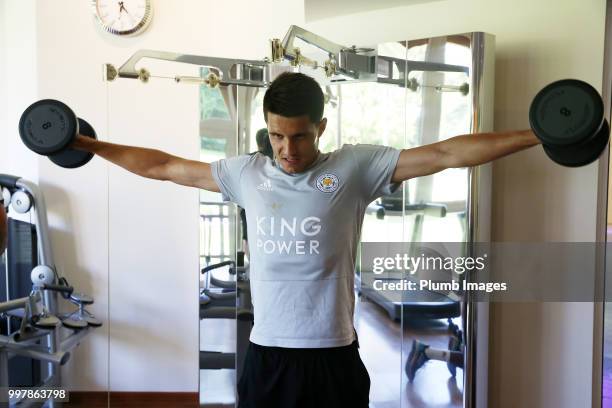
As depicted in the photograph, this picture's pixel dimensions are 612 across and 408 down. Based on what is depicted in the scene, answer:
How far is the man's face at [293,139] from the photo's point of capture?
3.67ft

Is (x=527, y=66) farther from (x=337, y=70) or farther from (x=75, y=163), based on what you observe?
(x=75, y=163)

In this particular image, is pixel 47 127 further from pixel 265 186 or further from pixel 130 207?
pixel 130 207

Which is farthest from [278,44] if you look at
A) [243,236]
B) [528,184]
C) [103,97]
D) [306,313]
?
[103,97]

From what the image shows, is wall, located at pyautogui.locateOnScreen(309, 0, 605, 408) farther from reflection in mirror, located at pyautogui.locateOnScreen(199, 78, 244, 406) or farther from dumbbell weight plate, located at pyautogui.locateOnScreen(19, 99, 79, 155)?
dumbbell weight plate, located at pyautogui.locateOnScreen(19, 99, 79, 155)

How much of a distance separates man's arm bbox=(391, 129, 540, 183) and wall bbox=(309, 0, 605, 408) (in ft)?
2.99

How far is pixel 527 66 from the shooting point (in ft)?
6.23

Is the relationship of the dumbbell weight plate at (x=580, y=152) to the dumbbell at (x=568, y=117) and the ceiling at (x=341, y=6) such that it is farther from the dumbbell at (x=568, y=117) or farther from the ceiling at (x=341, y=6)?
the ceiling at (x=341, y=6)

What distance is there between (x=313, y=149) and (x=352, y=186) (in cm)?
A: 12

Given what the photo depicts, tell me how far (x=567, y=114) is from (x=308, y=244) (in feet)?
1.84

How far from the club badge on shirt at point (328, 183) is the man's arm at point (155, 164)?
0.28 m

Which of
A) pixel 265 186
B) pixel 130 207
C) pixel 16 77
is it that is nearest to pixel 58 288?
pixel 130 207

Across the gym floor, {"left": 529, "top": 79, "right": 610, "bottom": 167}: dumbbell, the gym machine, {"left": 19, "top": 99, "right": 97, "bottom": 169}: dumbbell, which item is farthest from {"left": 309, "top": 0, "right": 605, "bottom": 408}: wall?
the gym machine

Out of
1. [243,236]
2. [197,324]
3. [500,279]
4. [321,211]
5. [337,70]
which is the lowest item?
[197,324]

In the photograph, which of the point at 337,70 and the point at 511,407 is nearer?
the point at 337,70
